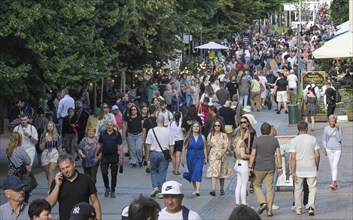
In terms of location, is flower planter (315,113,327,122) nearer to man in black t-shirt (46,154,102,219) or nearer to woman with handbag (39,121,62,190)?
woman with handbag (39,121,62,190)

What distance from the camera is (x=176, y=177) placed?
2316 cm

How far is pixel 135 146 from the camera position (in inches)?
960

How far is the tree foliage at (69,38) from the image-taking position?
72.6 feet

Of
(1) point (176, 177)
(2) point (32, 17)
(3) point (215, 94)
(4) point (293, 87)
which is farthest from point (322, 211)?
(4) point (293, 87)

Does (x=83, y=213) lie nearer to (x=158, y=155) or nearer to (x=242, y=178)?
(x=242, y=178)

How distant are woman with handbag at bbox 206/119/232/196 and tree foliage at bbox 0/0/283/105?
428 centimetres

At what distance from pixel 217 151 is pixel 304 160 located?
3.14 m

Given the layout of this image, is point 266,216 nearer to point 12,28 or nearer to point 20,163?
point 20,163

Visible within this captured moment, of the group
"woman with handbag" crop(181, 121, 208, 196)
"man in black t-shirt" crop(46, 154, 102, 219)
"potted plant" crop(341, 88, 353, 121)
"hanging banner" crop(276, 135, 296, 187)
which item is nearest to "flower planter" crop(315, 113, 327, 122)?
"potted plant" crop(341, 88, 353, 121)

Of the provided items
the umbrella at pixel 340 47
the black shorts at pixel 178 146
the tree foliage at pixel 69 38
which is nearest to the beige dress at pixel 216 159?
the black shorts at pixel 178 146

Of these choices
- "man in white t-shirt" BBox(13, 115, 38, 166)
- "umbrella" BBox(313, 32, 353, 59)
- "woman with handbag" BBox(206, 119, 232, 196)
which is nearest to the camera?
"woman with handbag" BBox(206, 119, 232, 196)

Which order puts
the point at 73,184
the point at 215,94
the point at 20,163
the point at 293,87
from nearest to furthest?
the point at 73,184 < the point at 20,163 < the point at 215,94 < the point at 293,87

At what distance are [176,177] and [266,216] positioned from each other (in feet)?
18.5

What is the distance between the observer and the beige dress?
20016 mm
